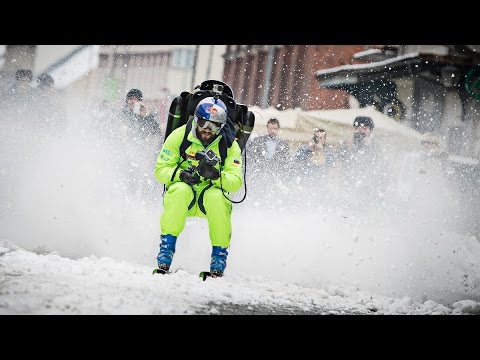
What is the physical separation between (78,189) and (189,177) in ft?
9.29

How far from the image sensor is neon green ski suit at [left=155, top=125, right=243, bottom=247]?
4.57 m

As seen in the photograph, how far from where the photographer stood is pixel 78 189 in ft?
22.8

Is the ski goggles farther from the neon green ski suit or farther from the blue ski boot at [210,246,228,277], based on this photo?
the blue ski boot at [210,246,228,277]

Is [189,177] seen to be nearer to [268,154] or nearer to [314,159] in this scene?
[268,154]

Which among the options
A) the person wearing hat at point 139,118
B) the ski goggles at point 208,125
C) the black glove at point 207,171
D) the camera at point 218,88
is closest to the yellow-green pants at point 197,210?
the black glove at point 207,171

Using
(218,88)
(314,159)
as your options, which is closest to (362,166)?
(314,159)

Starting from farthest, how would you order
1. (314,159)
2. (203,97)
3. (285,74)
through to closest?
(285,74)
(314,159)
(203,97)

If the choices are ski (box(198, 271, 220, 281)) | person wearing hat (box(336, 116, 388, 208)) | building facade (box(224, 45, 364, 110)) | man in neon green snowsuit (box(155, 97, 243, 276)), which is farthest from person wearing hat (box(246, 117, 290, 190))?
building facade (box(224, 45, 364, 110))

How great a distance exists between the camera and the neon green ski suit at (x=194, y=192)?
4570mm

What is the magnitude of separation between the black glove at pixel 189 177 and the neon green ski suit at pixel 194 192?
0.15 feet
